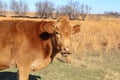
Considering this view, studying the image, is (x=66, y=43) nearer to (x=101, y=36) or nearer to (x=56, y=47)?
(x=56, y=47)

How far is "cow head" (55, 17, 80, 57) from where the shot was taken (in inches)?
287

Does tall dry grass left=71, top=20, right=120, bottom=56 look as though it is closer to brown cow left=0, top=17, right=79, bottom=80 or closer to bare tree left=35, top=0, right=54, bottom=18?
brown cow left=0, top=17, right=79, bottom=80

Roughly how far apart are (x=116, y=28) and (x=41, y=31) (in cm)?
1957

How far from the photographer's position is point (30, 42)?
26.3ft

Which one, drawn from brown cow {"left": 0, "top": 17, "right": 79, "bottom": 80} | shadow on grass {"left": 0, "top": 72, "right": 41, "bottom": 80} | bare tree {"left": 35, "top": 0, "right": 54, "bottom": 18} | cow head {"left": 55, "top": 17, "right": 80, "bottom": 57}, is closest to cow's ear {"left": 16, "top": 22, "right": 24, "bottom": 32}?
brown cow {"left": 0, "top": 17, "right": 79, "bottom": 80}

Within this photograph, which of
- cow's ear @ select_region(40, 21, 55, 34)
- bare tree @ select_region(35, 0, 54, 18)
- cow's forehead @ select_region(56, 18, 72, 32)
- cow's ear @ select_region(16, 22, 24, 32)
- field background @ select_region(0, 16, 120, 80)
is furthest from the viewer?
bare tree @ select_region(35, 0, 54, 18)

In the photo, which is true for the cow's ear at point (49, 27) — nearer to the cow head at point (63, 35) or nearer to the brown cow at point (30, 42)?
the brown cow at point (30, 42)

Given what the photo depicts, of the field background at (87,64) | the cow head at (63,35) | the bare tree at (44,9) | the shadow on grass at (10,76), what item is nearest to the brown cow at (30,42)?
the cow head at (63,35)

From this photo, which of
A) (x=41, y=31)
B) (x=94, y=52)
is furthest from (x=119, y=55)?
(x=41, y=31)

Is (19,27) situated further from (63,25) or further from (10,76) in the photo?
(10,76)

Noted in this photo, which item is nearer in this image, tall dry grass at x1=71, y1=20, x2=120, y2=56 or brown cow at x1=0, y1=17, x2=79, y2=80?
brown cow at x1=0, y1=17, x2=79, y2=80

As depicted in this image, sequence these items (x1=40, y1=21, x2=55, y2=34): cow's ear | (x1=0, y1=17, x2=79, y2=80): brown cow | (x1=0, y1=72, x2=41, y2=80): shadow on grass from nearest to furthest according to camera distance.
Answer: (x1=0, y1=17, x2=79, y2=80): brown cow < (x1=40, y1=21, x2=55, y2=34): cow's ear < (x1=0, y1=72, x2=41, y2=80): shadow on grass

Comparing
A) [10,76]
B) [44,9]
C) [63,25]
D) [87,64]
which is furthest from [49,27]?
[44,9]

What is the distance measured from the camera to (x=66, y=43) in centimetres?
730
